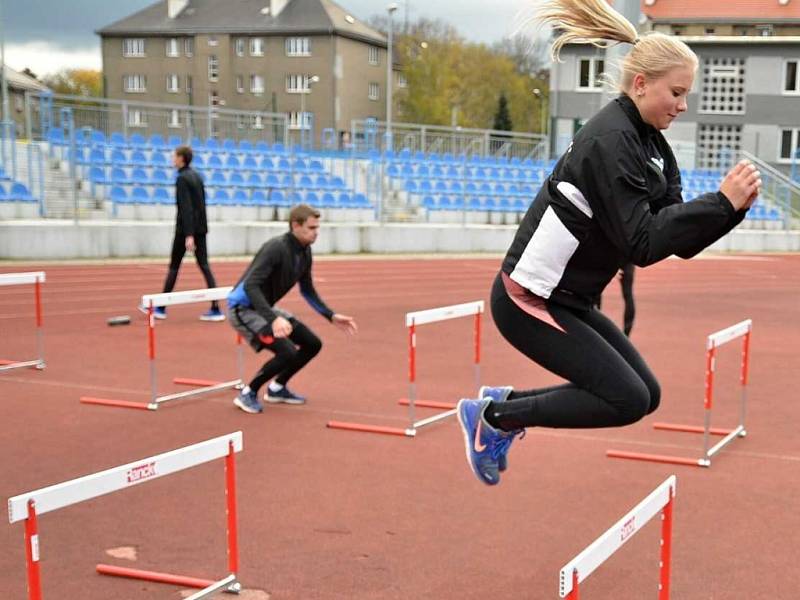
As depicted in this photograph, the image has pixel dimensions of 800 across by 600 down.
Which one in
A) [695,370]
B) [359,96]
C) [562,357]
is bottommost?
[695,370]

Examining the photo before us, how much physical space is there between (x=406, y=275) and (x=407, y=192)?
8366 mm

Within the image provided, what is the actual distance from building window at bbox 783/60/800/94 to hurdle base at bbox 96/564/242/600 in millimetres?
43550

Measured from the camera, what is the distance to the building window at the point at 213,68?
66.4 meters

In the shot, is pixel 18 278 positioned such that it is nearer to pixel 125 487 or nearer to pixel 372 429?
pixel 372 429

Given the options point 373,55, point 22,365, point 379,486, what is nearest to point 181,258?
point 22,365

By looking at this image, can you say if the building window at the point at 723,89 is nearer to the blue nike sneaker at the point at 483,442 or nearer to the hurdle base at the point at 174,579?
the blue nike sneaker at the point at 483,442

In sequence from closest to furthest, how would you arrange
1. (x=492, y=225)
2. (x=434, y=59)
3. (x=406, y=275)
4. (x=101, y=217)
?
(x=406, y=275)
(x=101, y=217)
(x=492, y=225)
(x=434, y=59)

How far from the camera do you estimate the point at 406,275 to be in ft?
56.3

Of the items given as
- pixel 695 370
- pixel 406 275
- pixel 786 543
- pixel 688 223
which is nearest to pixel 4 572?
pixel 688 223

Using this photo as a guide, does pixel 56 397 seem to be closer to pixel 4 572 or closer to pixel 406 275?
pixel 4 572

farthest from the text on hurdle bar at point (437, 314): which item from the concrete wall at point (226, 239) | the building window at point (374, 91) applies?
the building window at point (374, 91)

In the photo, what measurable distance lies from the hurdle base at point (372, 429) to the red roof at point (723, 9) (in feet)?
128

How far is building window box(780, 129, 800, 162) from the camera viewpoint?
4228 centimetres

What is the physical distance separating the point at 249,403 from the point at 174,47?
6492 cm
